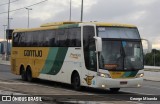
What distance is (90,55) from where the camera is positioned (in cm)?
1980

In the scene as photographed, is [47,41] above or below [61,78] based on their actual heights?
above

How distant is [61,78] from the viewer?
74.3 ft

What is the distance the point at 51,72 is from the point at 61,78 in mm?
1309

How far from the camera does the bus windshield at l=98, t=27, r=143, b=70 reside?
1905 cm

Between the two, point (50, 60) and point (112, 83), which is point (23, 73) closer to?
point (50, 60)

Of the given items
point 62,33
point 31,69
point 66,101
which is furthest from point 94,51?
point 31,69

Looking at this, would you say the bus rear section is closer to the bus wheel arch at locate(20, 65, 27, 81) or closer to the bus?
the bus

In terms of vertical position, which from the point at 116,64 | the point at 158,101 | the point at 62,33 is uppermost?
the point at 62,33

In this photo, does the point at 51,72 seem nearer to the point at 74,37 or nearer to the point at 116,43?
the point at 74,37

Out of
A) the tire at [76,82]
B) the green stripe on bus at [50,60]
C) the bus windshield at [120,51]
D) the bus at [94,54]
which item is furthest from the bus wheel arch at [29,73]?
the bus windshield at [120,51]

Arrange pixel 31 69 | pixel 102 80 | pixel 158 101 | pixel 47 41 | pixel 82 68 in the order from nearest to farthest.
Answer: pixel 158 101 < pixel 102 80 < pixel 82 68 < pixel 47 41 < pixel 31 69

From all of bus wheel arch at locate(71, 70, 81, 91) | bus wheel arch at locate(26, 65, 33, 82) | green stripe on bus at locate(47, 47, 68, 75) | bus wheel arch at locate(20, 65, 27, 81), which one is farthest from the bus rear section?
bus wheel arch at locate(20, 65, 27, 81)

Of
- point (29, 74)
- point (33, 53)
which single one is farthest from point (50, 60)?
point (29, 74)

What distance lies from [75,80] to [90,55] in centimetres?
200
